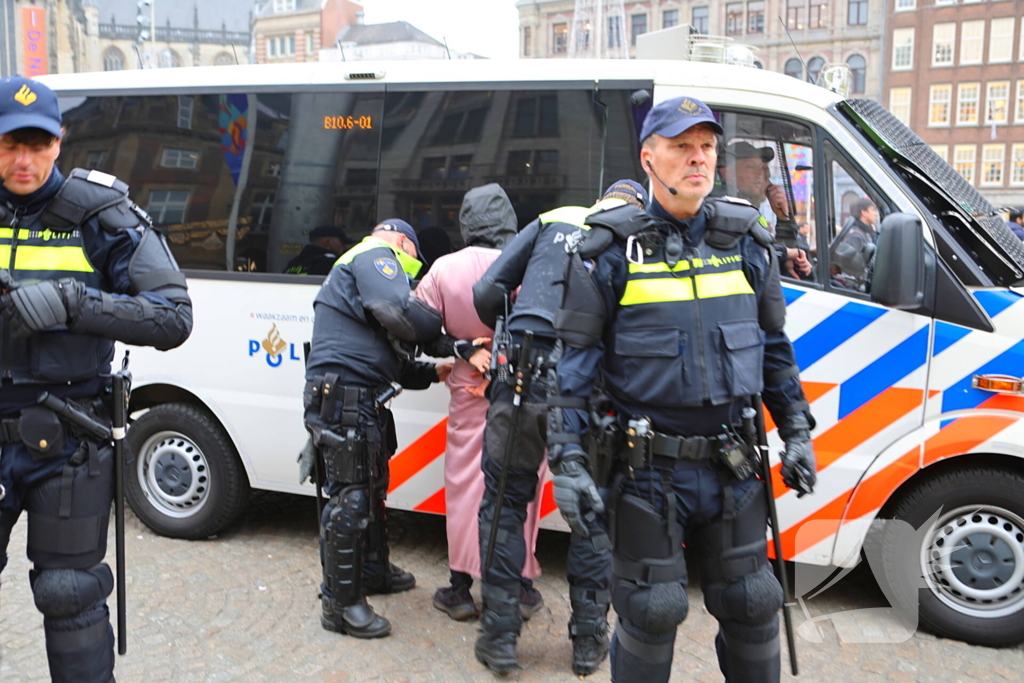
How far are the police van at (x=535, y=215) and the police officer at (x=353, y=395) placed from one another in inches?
25.8

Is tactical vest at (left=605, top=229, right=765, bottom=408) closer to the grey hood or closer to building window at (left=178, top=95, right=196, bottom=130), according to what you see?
the grey hood

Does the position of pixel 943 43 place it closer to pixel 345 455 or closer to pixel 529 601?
pixel 529 601

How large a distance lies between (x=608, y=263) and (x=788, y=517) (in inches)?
82.3

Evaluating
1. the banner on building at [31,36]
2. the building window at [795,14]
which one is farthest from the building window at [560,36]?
the banner on building at [31,36]

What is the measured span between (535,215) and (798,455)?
2.07 m

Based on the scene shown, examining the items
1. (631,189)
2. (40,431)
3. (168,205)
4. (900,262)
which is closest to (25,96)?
(40,431)

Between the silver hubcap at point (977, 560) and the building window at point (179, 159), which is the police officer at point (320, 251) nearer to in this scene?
the building window at point (179, 159)

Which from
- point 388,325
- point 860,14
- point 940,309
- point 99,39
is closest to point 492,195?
point 388,325

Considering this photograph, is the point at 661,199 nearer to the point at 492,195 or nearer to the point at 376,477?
the point at 492,195

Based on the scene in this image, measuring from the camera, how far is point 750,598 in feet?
9.59

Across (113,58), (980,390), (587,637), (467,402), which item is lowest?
(587,637)

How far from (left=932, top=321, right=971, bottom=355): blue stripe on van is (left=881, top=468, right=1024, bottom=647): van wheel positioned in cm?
59

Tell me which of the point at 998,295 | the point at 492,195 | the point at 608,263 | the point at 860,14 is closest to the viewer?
the point at 608,263

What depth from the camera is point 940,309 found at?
4.04 m
